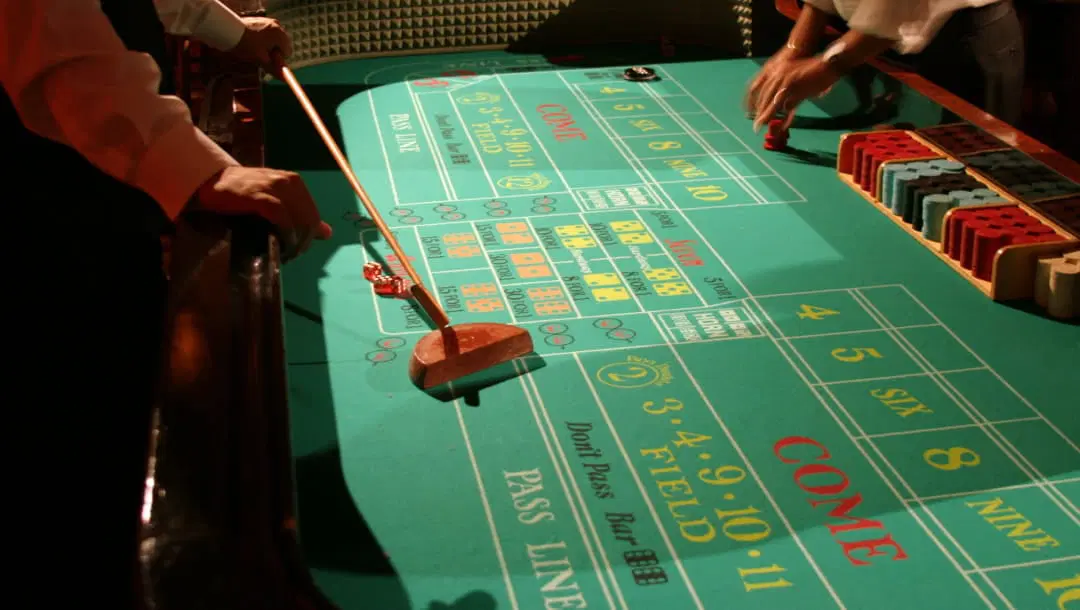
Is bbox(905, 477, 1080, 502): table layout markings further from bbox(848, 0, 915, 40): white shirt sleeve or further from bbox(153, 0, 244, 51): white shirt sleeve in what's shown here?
bbox(153, 0, 244, 51): white shirt sleeve

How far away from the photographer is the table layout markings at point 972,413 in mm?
Answer: 1965

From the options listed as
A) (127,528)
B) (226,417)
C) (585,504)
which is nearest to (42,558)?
(127,528)

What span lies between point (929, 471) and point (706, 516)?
42 cm

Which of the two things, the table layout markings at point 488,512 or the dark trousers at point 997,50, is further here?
the dark trousers at point 997,50

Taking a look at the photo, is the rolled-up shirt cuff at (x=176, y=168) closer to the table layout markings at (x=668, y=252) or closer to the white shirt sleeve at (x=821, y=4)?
the table layout markings at (x=668, y=252)

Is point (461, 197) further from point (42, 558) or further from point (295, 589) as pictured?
point (295, 589)

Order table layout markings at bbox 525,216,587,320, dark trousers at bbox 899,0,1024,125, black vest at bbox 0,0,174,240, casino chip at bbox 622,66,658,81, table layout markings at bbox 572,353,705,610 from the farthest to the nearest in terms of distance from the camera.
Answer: casino chip at bbox 622,66,658,81 < dark trousers at bbox 899,0,1024,125 < table layout markings at bbox 525,216,587,320 < table layout markings at bbox 572,353,705,610 < black vest at bbox 0,0,174,240

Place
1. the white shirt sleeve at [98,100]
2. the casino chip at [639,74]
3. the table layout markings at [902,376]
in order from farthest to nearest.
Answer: the casino chip at [639,74] < the table layout markings at [902,376] < the white shirt sleeve at [98,100]

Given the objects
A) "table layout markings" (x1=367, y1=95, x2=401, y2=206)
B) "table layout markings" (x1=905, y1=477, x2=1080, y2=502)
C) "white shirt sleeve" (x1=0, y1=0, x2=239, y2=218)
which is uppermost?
"white shirt sleeve" (x1=0, y1=0, x2=239, y2=218)

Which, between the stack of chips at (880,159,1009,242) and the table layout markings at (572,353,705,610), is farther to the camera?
the stack of chips at (880,159,1009,242)

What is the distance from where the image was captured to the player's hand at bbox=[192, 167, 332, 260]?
1.68 meters

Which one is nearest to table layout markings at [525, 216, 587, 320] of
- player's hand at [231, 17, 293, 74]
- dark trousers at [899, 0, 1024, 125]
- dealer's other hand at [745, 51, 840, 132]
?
dealer's other hand at [745, 51, 840, 132]

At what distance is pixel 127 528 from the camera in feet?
5.67

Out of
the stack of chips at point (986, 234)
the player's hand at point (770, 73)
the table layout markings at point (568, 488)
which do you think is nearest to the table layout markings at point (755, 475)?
the table layout markings at point (568, 488)
